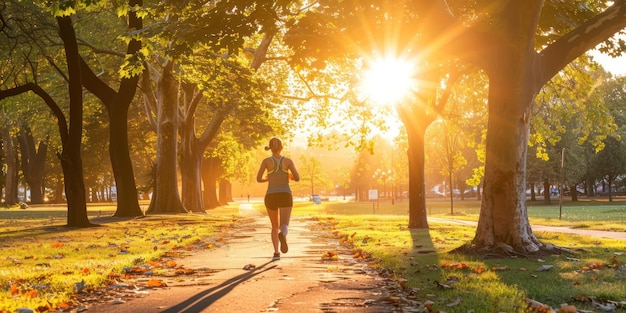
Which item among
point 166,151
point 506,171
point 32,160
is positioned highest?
point 32,160

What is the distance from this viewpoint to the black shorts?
10836 millimetres

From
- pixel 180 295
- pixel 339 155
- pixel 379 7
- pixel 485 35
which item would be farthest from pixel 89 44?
pixel 339 155

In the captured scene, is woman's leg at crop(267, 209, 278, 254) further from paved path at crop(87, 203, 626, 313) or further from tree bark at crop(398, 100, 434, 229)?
tree bark at crop(398, 100, 434, 229)

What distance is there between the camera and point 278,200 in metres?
10.8

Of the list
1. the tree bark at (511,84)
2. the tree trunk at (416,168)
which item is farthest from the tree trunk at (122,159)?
the tree bark at (511,84)

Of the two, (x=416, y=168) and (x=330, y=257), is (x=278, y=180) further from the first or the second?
(x=416, y=168)

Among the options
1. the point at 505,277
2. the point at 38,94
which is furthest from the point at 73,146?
the point at 505,277

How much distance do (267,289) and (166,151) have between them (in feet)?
83.7

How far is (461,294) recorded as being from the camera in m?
6.88

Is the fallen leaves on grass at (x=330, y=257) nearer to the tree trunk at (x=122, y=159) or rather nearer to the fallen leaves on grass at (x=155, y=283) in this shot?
the fallen leaves on grass at (x=155, y=283)

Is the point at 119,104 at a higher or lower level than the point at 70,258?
higher

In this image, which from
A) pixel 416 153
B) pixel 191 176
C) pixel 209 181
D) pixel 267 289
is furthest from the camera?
pixel 209 181

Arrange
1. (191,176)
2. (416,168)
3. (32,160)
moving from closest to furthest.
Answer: (416,168) < (191,176) < (32,160)

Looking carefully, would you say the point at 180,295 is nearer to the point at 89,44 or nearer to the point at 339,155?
the point at 89,44
